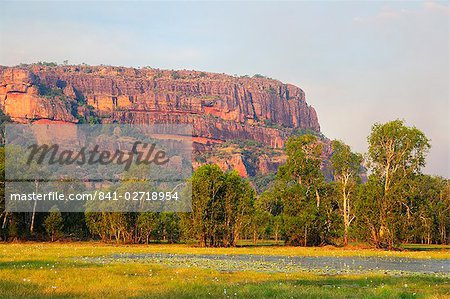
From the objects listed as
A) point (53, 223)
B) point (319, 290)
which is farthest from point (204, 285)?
point (53, 223)

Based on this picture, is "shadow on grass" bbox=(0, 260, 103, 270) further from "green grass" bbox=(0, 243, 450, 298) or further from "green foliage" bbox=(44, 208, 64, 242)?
"green foliage" bbox=(44, 208, 64, 242)

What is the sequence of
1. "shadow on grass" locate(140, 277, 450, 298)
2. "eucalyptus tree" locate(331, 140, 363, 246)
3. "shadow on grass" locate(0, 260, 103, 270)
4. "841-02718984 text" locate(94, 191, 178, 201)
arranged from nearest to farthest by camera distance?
1. "shadow on grass" locate(140, 277, 450, 298)
2. "shadow on grass" locate(0, 260, 103, 270)
3. "eucalyptus tree" locate(331, 140, 363, 246)
4. "841-02718984 text" locate(94, 191, 178, 201)

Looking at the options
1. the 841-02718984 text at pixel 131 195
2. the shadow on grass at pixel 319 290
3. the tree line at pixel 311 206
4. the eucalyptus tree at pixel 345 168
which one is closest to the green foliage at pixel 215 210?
the tree line at pixel 311 206

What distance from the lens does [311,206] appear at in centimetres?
7938

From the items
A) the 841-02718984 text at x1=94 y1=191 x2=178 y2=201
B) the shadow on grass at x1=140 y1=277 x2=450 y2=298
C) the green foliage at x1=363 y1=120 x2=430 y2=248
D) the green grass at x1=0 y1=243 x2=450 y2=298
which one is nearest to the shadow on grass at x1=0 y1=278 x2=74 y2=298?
the green grass at x1=0 y1=243 x2=450 y2=298

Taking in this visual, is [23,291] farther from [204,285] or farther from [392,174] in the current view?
[392,174]

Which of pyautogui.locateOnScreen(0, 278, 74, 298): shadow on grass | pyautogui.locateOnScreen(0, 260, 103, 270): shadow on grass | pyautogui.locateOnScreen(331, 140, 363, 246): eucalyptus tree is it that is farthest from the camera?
pyautogui.locateOnScreen(331, 140, 363, 246): eucalyptus tree

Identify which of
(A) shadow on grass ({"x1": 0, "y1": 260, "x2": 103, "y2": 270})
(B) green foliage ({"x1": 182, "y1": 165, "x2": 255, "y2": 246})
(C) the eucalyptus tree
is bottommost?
(A) shadow on grass ({"x1": 0, "y1": 260, "x2": 103, "y2": 270})

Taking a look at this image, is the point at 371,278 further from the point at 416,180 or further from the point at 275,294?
the point at 416,180

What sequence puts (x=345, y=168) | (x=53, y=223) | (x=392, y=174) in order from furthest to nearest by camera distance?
(x=53, y=223)
(x=345, y=168)
(x=392, y=174)

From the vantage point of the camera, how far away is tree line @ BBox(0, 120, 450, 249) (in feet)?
231

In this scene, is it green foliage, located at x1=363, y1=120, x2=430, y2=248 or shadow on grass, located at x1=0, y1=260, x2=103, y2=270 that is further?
green foliage, located at x1=363, y1=120, x2=430, y2=248

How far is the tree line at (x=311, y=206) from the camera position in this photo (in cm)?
7044

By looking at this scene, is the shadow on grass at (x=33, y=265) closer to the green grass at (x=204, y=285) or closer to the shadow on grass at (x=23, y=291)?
the green grass at (x=204, y=285)
